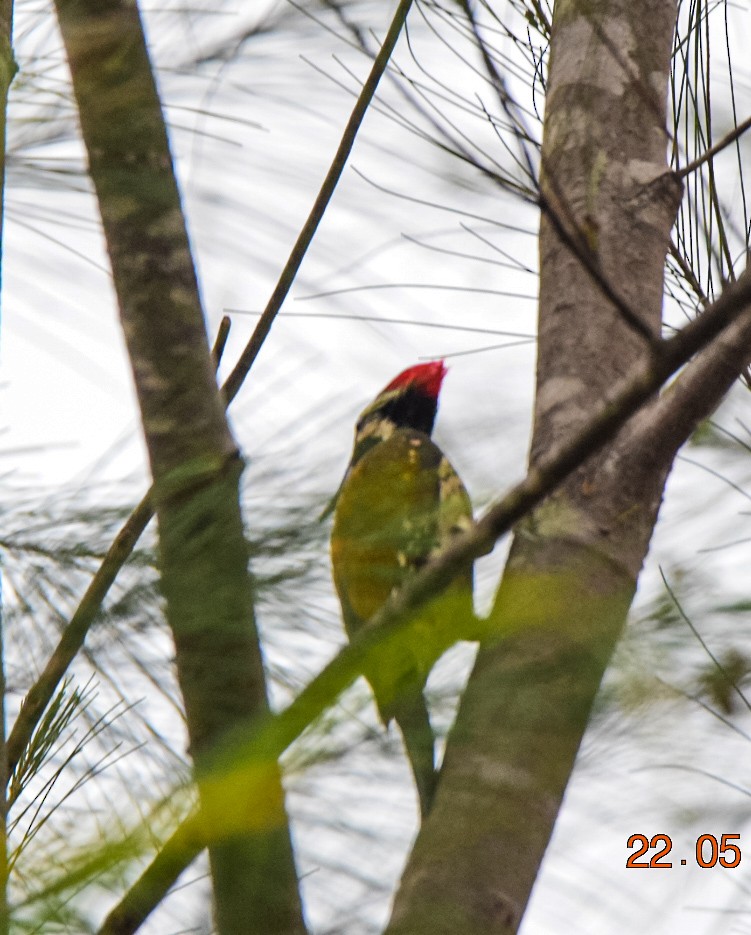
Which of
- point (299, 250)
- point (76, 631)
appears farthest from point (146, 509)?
point (299, 250)

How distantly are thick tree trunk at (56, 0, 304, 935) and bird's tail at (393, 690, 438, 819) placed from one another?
0.35 metres

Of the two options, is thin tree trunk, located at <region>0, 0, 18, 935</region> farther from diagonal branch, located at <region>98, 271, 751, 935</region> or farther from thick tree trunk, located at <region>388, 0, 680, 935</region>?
thick tree trunk, located at <region>388, 0, 680, 935</region>

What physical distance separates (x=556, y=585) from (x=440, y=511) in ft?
0.64

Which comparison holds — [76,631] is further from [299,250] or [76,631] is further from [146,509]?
[299,250]

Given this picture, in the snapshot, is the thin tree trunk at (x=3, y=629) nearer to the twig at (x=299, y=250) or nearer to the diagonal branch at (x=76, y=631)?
the diagonal branch at (x=76, y=631)

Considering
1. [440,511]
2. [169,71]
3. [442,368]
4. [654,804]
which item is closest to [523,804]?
[654,804]

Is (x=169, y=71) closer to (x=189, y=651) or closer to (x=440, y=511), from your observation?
(x=440, y=511)

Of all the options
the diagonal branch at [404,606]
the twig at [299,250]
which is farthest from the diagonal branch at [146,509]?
the diagonal branch at [404,606]

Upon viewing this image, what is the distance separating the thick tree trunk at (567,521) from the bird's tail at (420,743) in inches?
2.1

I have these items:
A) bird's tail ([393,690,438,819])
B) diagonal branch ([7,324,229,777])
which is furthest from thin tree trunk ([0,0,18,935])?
bird's tail ([393,690,438,819])

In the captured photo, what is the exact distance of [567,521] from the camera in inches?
71.8

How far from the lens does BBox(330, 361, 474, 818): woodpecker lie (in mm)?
1433

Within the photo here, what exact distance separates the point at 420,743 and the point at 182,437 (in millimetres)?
537

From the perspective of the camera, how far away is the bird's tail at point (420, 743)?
171cm
